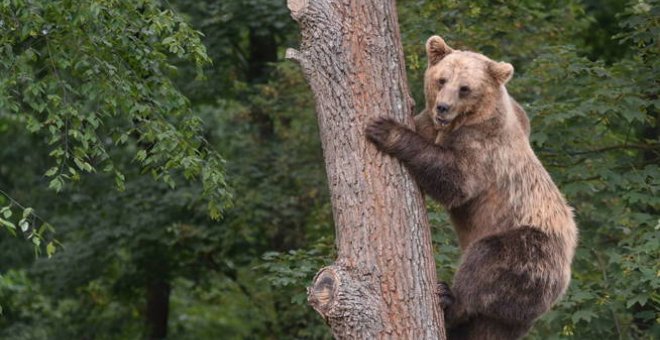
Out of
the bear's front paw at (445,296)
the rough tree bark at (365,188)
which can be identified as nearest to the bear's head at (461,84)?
the rough tree bark at (365,188)

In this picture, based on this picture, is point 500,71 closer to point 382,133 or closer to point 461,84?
point 461,84

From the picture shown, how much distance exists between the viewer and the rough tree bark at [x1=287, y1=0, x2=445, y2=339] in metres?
5.74

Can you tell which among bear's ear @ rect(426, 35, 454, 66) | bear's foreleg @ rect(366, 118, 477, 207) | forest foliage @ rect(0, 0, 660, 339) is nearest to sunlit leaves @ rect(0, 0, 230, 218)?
forest foliage @ rect(0, 0, 660, 339)

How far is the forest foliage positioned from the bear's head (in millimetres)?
1949

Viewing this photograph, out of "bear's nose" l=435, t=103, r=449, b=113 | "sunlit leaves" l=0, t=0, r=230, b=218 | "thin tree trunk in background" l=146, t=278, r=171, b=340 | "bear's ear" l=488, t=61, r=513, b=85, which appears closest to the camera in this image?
"bear's nose" l=435, t=103, r=449, b=113

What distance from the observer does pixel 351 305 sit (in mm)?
5723

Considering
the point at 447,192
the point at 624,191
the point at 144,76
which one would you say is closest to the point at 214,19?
the point at 144,76

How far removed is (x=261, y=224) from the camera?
45.4ft

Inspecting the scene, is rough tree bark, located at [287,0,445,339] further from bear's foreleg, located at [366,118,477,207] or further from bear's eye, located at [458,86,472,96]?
bear's eye, located at [458,86,472,96]

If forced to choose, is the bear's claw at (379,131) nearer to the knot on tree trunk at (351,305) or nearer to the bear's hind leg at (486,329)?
the knot on tree trunk at (351,305)

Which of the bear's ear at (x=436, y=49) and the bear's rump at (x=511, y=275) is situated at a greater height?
the bear's ear at (x=436, y=49)

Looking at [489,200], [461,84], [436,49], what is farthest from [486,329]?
[436,49]

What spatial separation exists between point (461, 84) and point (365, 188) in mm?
1027

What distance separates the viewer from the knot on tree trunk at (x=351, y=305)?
18.8ft
